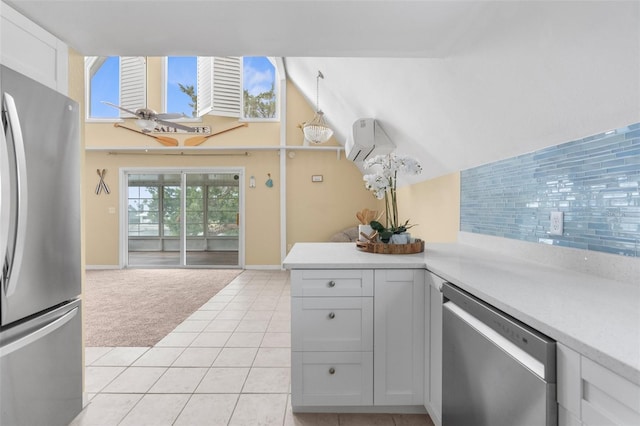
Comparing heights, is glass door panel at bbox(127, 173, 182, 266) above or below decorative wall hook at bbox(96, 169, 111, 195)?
below

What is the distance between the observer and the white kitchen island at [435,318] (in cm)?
71

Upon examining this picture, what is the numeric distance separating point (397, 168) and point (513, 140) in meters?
0.65

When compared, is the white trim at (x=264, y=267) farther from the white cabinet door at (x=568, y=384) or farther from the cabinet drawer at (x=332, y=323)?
the white cabinet door at (x=568, y=384)

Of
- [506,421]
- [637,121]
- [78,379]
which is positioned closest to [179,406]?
[78,379]

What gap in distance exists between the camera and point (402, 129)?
9.29 ft

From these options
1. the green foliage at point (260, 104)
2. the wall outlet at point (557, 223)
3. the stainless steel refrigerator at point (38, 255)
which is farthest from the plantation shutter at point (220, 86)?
the wall outlet at point (557, 223)

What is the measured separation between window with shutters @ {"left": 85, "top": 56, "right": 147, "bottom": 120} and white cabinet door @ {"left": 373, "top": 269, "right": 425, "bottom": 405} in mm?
5946

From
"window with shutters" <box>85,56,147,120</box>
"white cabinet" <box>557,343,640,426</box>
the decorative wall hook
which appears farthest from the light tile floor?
"window with shutters" <box>85,56,147,120</box>

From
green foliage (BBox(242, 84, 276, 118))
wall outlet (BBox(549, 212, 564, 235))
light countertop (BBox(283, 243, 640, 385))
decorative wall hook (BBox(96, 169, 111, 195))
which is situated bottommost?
light countertop (BBox(283, 243, 640, 385))

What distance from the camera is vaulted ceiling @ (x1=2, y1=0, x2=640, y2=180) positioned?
1076 mm

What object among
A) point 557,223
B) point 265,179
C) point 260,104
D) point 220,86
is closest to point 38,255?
point 557,223

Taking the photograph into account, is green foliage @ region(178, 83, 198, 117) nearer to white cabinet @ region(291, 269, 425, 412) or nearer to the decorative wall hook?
the decorative wall hook

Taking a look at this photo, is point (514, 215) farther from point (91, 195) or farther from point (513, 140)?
point (91, 195)

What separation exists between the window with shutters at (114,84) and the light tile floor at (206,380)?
4577 millimetres
